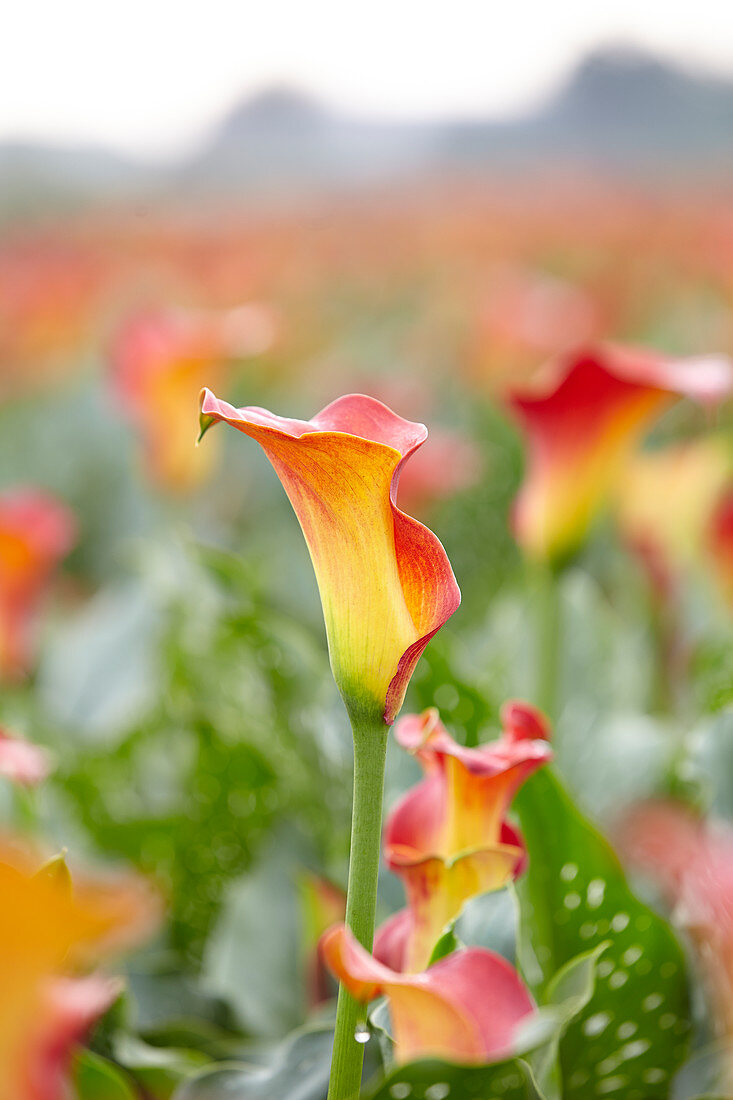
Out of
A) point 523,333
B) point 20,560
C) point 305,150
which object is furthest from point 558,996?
point 305,150

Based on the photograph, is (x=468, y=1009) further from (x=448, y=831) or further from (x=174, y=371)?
(x=174, y=371)

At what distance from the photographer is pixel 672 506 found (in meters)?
0.63

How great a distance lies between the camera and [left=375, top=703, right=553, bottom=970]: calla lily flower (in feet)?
0.74

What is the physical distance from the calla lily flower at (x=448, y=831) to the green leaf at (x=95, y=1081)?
0.07m

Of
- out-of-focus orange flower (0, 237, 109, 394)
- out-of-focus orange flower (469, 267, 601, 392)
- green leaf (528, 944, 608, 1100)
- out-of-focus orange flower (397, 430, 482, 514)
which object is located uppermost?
green leaf (528, 944, 608, 1100)

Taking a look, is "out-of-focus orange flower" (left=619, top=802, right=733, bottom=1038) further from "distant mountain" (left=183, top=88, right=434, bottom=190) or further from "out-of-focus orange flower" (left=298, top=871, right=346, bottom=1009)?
"distant mountain" (left=183, top=88, right=434, bottom=190)

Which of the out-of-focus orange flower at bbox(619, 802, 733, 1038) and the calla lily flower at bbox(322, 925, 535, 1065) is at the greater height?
the calla lily flower at bbox(322, 925, 535, 1065)

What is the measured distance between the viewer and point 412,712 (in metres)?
0.40

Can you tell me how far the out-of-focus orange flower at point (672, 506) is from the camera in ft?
2.03

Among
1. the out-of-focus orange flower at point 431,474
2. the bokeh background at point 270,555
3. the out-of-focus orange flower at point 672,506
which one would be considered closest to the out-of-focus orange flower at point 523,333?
the bokeh background at point 270,555

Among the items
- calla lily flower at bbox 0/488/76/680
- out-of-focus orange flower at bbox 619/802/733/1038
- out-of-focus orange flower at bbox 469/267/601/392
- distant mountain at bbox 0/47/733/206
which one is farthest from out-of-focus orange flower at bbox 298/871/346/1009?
distant mountain at bbox 0/47/733/206

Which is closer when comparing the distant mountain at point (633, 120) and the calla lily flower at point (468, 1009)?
the calla lily flower at point (468, 1009)

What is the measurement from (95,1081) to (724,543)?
423 mm

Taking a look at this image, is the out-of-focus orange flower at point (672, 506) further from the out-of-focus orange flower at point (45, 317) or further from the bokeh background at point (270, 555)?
the out-of-focus orange flower at point (45, 317)
